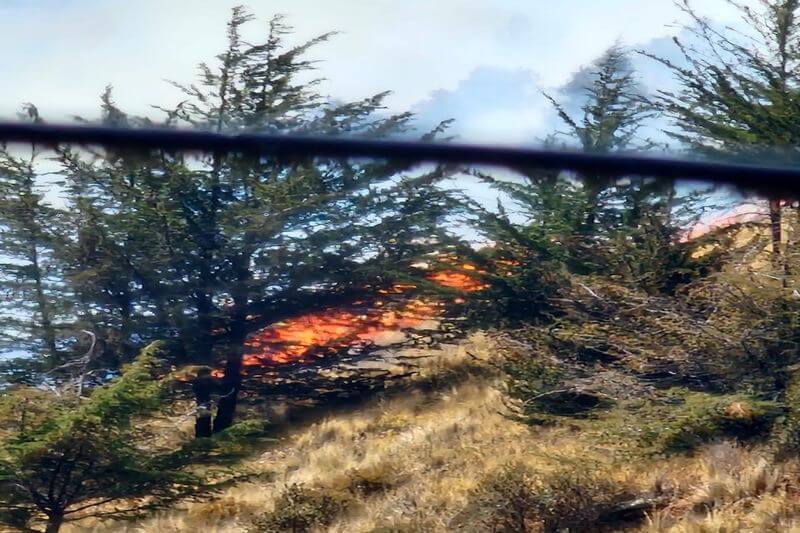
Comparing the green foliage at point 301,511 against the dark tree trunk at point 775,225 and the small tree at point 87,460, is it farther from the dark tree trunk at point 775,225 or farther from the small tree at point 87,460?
the dark tree trunk at point 775,225

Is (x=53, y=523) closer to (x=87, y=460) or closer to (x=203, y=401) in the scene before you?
(x=87, y=460)

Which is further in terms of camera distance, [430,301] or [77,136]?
[430,301]

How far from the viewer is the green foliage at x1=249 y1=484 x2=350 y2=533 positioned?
961 cm

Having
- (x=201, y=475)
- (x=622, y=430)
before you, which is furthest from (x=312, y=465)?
(x=622, y=430)

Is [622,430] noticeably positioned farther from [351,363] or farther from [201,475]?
[351,363]

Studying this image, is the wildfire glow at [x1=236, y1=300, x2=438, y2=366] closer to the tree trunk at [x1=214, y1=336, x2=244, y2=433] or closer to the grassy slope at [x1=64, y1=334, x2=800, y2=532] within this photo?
the tree trunk at [x1=214, y1=336, x2=244, y2=433]

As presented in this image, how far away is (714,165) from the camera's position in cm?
648

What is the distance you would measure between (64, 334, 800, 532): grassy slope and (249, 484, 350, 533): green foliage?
4.5 inches

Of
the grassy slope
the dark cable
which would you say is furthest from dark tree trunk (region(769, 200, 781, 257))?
the dark cable

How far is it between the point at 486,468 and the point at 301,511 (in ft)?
6.48

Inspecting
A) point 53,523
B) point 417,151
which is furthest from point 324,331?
point 417,151

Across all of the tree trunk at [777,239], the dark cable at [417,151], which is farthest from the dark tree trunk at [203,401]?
the tree trunk at [777,239]

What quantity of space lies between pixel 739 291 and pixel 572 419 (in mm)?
2494

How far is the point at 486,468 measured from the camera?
10156 mm
